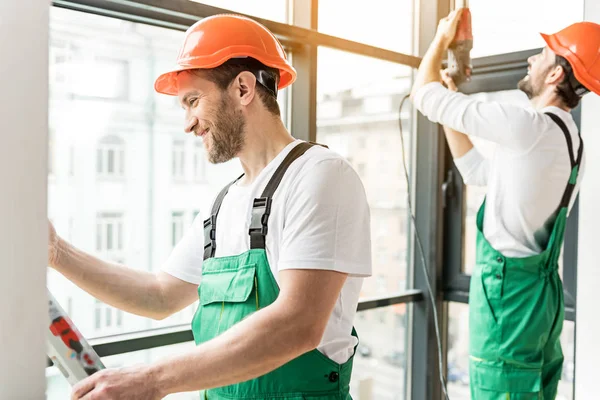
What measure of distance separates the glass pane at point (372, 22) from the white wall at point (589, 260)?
2.64 ft

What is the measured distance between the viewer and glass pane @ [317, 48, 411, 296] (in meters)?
2.45

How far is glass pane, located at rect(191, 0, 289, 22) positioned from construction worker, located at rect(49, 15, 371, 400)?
0.66 metres

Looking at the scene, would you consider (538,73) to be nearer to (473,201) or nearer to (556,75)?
(556,75)

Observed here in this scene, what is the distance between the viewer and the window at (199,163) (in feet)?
6.55

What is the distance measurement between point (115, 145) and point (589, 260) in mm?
1868

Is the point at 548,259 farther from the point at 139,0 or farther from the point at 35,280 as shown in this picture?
the point at 35,280

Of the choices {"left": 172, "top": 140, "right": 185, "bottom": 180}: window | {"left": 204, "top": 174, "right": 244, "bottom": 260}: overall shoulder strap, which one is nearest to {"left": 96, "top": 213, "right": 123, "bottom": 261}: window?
{"left": 172, "top": 140, "right": 185, "bottom": 180}: window

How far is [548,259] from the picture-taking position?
2.01m

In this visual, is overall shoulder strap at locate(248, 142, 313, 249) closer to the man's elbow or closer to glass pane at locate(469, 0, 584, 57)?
the man's elbow

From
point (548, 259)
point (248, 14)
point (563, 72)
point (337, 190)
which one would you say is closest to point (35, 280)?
point (337, 190)

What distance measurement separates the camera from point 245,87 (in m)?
1.34

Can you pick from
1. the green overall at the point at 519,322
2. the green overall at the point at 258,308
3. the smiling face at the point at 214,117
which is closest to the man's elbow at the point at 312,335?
the green overall at the point at 258,308

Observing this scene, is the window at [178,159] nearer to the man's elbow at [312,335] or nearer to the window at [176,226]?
the window at [176,226]

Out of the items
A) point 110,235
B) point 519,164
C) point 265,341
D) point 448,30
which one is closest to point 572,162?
point 519,164
